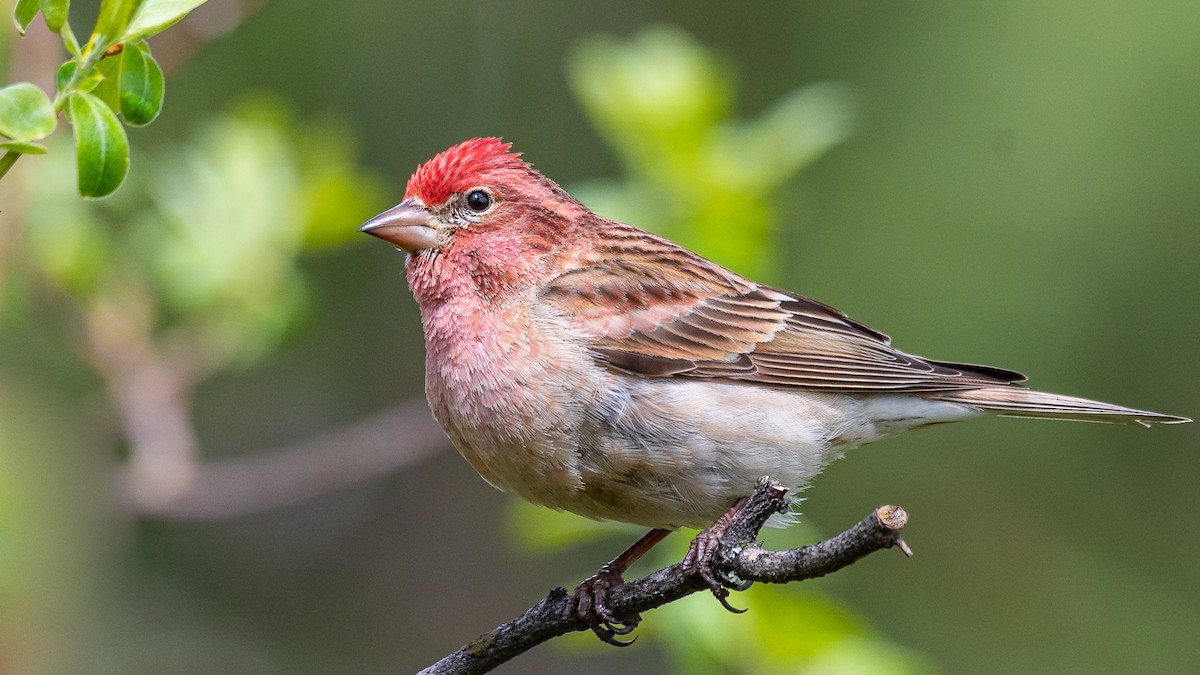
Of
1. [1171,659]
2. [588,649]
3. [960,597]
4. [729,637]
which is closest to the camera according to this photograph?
[729,637]

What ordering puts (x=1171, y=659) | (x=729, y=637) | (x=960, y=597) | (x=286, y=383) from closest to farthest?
1. (x=729, y=637)
2. (x=1171, y=659)
3. (x=960, y=597)
4. (x=286, y=383)

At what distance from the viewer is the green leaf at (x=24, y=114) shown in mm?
2002

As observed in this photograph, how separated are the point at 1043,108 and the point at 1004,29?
2.31 ft

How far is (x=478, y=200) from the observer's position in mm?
5270

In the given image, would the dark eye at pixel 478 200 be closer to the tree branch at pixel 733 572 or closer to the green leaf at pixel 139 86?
the tree branch at pixel 733 572

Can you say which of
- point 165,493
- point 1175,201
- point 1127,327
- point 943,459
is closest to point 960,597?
point 943,459

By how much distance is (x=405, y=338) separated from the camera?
426 inches

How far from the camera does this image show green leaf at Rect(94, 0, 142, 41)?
2.16m

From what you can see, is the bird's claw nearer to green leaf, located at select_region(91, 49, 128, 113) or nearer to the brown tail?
the brown tail

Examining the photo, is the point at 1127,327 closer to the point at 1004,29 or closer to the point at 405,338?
the point at 1004,29

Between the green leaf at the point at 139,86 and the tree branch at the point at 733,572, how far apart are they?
5.07 ft

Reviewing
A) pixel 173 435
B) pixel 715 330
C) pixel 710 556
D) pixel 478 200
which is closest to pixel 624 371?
pixel 715 330

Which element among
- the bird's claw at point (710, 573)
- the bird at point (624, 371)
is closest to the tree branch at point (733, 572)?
the bird's claw at point (710, 573)

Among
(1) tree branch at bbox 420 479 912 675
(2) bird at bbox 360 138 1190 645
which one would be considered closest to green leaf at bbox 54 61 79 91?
(1) tree branch at bbox 420 479 912 675
